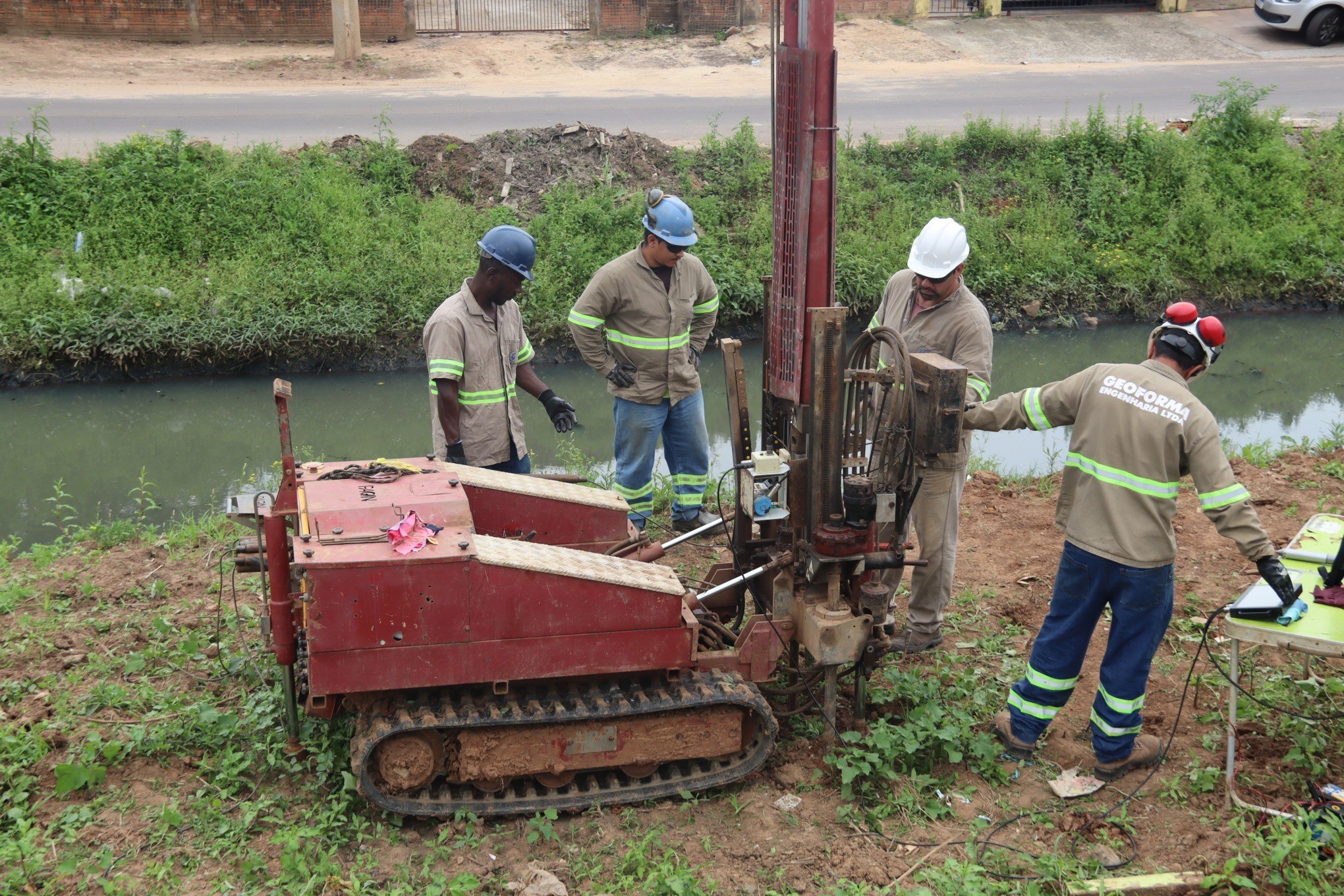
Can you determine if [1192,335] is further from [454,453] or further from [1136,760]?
[454,453]

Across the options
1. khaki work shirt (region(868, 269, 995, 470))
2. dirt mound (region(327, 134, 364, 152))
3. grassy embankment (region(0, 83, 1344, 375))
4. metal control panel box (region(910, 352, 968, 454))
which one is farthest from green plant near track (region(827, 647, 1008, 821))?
dirt mound (region(327, 134, 364, 152))

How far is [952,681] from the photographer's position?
5324 millimetres

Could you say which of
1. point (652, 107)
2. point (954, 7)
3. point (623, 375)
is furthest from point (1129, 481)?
point (954, 7)

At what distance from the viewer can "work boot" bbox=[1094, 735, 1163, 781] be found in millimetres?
4617

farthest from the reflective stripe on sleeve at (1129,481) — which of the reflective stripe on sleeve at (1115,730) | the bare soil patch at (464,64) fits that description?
the bare soil patch at (464,64)

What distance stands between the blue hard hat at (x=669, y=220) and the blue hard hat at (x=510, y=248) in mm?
887

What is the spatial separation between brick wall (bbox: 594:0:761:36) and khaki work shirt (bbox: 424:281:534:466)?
15990mm

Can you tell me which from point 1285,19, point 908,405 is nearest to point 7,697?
point 908,405

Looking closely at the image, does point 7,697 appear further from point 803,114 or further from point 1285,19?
point 1285,19

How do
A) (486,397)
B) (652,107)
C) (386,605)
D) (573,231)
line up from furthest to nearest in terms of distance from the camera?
(652,107), (573,231), (486,397), (386,605)

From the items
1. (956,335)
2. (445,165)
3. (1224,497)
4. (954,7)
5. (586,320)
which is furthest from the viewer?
(954,7)

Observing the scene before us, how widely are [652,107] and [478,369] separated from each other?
1146cm

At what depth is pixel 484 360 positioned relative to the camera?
5645mm

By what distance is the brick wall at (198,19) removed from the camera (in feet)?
58.9
